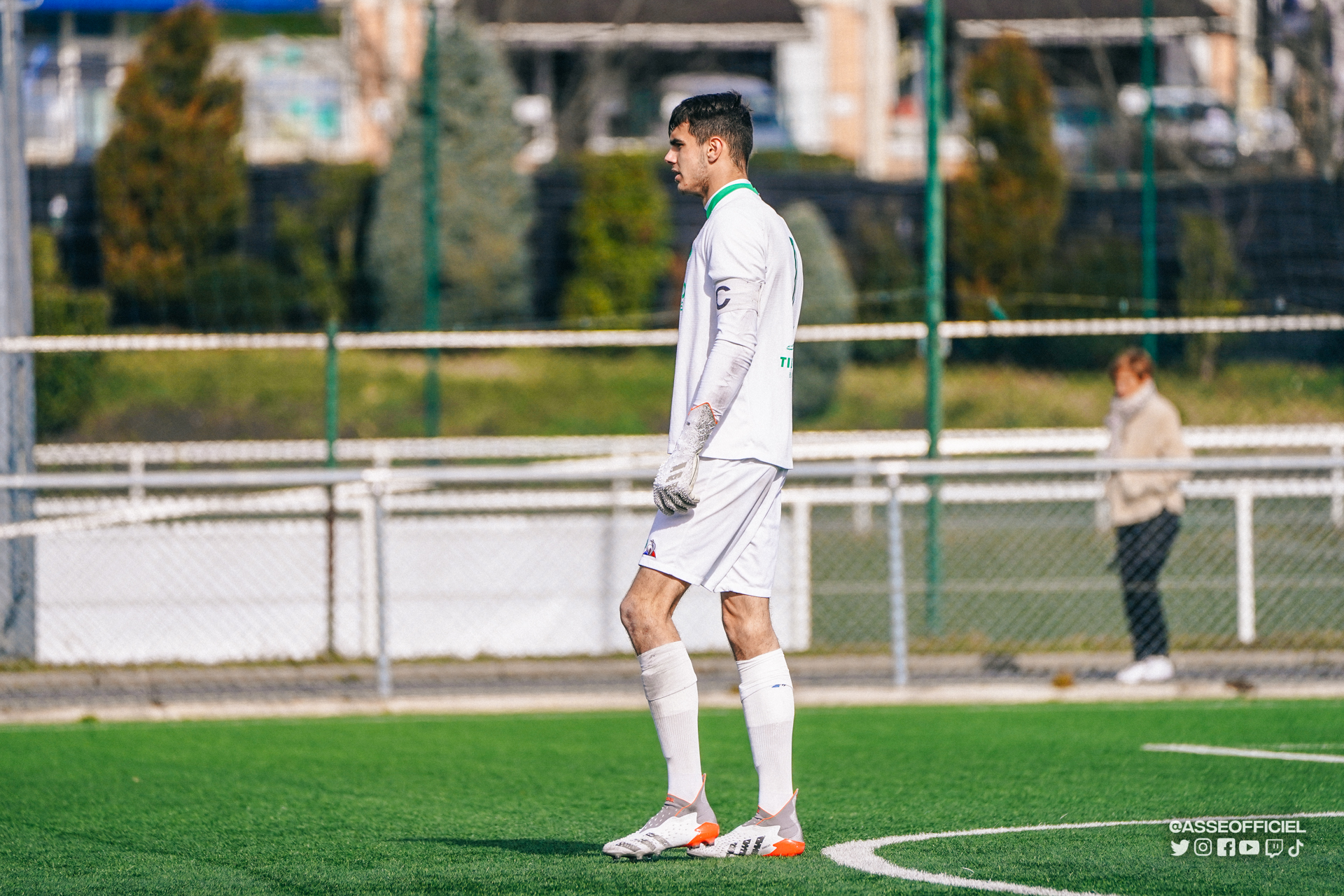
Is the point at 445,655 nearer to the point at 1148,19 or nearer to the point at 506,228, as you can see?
the point at 1148,19

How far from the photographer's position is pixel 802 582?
935cm

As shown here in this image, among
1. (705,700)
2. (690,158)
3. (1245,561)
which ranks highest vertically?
(690,158)

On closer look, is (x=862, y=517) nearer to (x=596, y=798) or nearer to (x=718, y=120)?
(x=596, y=798)

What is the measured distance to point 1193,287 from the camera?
1505 cm

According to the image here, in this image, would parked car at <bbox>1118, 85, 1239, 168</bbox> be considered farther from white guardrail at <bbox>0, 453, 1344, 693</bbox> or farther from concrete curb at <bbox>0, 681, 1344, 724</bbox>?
concrete curb at <bbox>0, 681, 1344, 724</bbox>

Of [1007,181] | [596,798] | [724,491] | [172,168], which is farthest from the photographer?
[1007,181]

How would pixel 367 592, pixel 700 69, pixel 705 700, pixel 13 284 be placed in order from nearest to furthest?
1. pixel 705 700
2. pixel 367 592
3. pixel 13 284
4. pixel 700 69

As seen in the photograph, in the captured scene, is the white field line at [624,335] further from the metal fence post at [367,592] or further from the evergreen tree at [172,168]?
the evergreen tree at [172,168]

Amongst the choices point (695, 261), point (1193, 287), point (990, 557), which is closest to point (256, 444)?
point (990, 557)

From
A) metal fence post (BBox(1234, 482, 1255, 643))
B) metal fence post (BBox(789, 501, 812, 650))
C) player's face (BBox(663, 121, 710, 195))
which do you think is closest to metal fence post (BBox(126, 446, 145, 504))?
metal fence post (BBox(789, 501, 812, 650))

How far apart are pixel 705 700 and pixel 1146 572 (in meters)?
2.42

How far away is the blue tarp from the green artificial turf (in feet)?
61.4

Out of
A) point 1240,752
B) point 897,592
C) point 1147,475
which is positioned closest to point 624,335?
point 897,592

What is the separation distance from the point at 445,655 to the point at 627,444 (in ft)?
9.25
